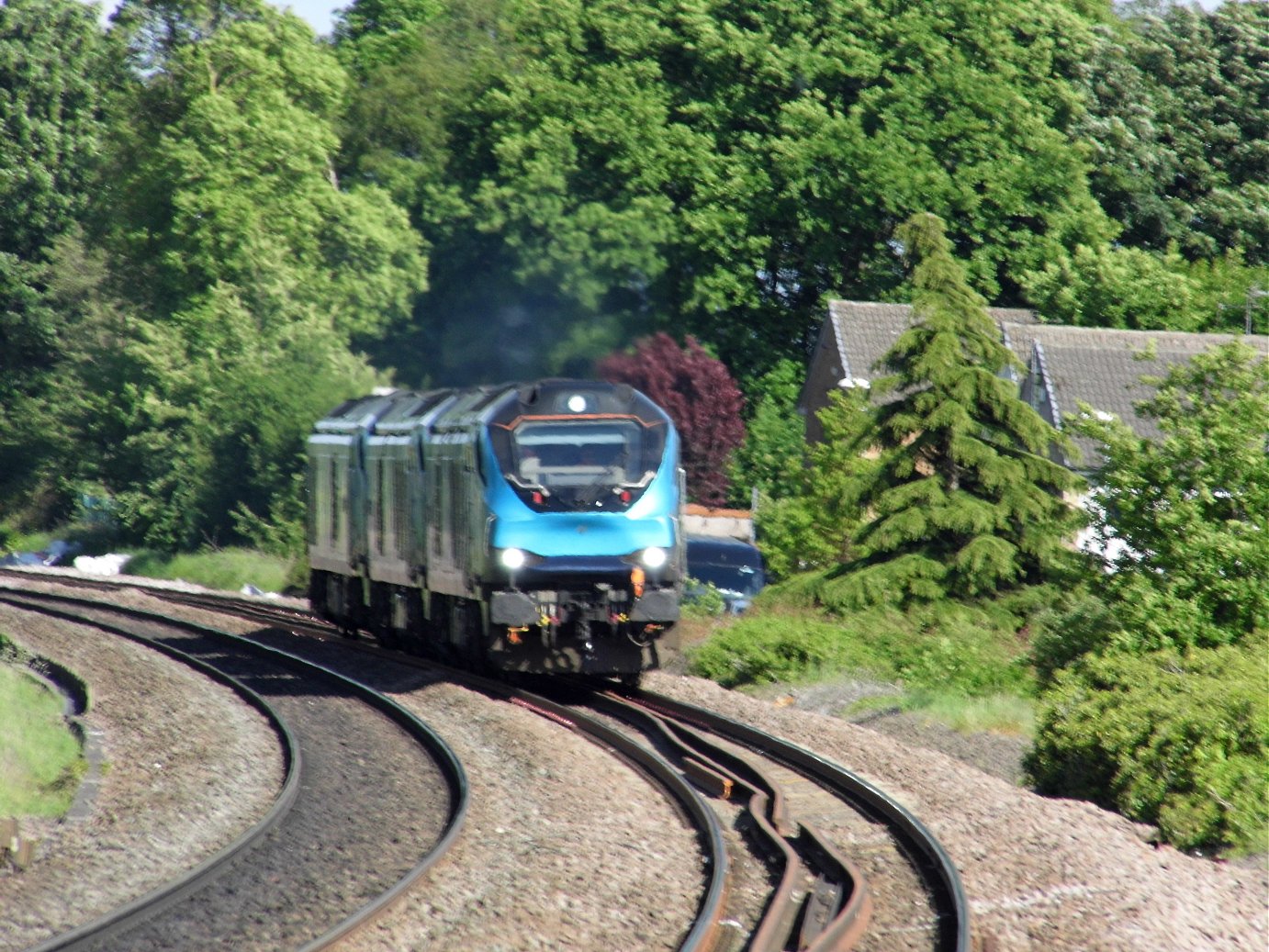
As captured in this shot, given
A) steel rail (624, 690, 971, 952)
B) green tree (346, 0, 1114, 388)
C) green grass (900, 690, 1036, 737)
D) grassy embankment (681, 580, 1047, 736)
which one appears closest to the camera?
steel rail (624, 690, 971, 952)

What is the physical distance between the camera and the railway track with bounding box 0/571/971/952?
9.14 metres

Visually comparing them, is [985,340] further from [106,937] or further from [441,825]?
[106,937]

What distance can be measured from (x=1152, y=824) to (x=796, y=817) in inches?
101

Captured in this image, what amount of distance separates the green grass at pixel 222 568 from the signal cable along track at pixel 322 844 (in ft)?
72.6

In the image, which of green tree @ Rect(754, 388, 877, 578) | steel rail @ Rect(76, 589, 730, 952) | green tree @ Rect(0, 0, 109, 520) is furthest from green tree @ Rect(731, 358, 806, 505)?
green tree @ Rect(0, 0, 109, 520)

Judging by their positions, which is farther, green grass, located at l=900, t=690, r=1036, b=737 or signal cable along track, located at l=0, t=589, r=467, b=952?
green grass, located at l=900, t=690, r=1036, b=737

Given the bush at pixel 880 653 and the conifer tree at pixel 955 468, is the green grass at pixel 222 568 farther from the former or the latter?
the bush at pixel 880 653

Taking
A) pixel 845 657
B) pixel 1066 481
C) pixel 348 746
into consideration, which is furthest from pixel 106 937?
pixel 1066 481

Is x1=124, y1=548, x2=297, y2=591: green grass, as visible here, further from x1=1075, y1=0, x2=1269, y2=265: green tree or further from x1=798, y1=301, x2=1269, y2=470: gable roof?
x1=1075, y1=0, x2=1269, y2=265: green tree

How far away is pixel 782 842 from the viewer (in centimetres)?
1106

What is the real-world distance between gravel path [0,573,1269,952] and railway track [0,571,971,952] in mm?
211

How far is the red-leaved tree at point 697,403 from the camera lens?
4812cm

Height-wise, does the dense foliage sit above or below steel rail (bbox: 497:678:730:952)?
above

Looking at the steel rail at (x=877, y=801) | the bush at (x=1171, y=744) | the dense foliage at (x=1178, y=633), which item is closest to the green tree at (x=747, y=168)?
the dense foliage at (x=1178, y=633)
